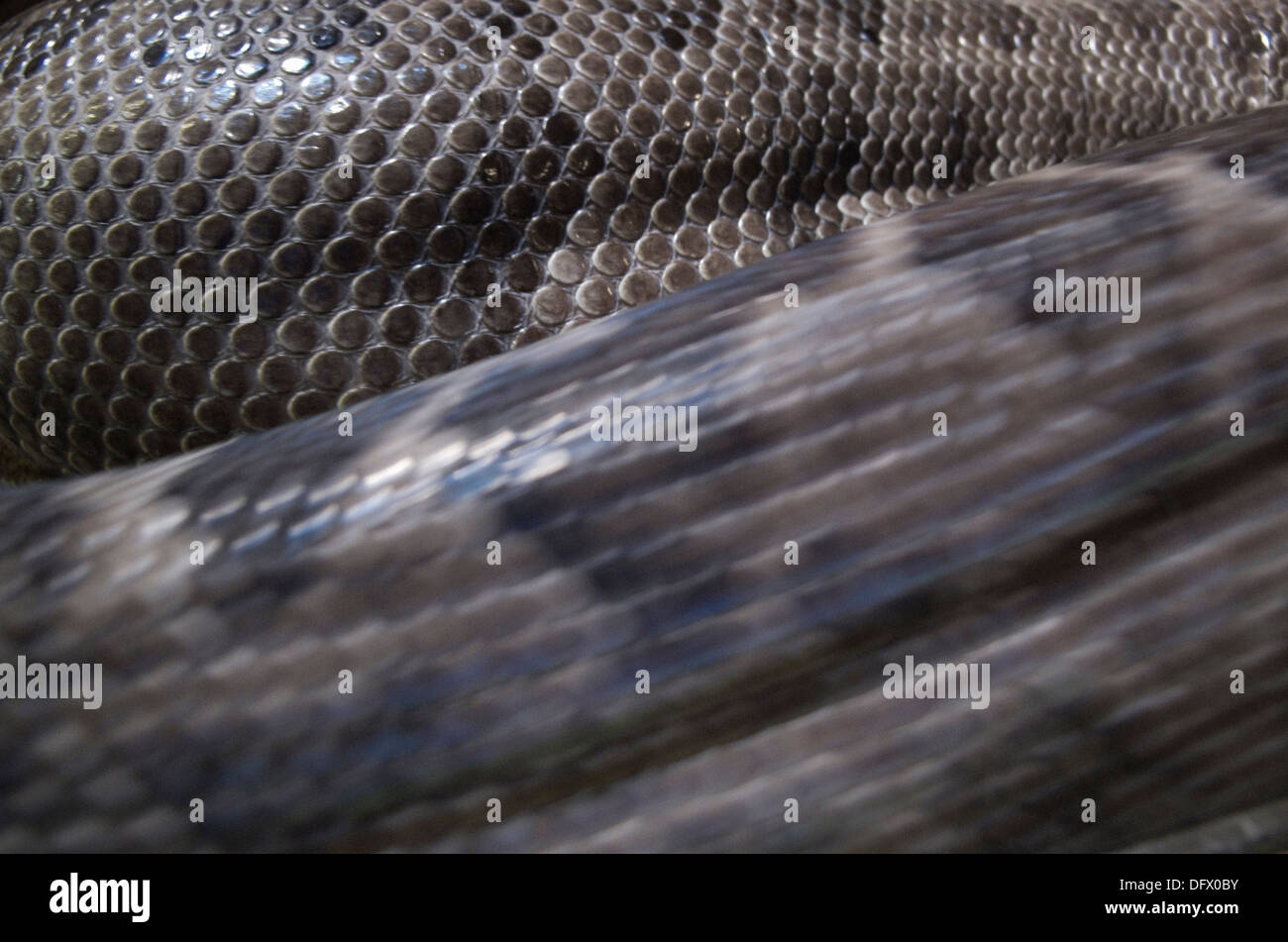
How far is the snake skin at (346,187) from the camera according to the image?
0.64 metres

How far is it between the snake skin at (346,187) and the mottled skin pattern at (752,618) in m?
0.24

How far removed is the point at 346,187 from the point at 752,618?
42 cm

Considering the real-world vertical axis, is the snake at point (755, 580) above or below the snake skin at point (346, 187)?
below

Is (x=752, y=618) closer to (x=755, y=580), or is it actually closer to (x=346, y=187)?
(x=755, y=580)

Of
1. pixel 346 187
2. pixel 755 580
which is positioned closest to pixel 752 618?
pixel 755 580

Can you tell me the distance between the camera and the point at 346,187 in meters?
0.64

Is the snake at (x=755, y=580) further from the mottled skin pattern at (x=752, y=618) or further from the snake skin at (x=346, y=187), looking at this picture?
the snake skin at (x=346, y=187)

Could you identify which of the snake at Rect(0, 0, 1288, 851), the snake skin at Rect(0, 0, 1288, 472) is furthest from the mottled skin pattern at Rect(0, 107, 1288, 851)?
the snake skin at Rect(0, 0, 1288, 472)

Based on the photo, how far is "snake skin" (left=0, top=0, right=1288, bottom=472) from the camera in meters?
0.64

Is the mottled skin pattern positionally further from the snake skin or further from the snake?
the snake skin

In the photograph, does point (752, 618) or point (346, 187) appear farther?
point (346, 187)

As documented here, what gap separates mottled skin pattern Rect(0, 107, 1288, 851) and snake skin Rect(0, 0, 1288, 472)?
0.24m

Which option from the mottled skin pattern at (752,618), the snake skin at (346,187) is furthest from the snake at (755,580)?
the snake skin at (346,187)
